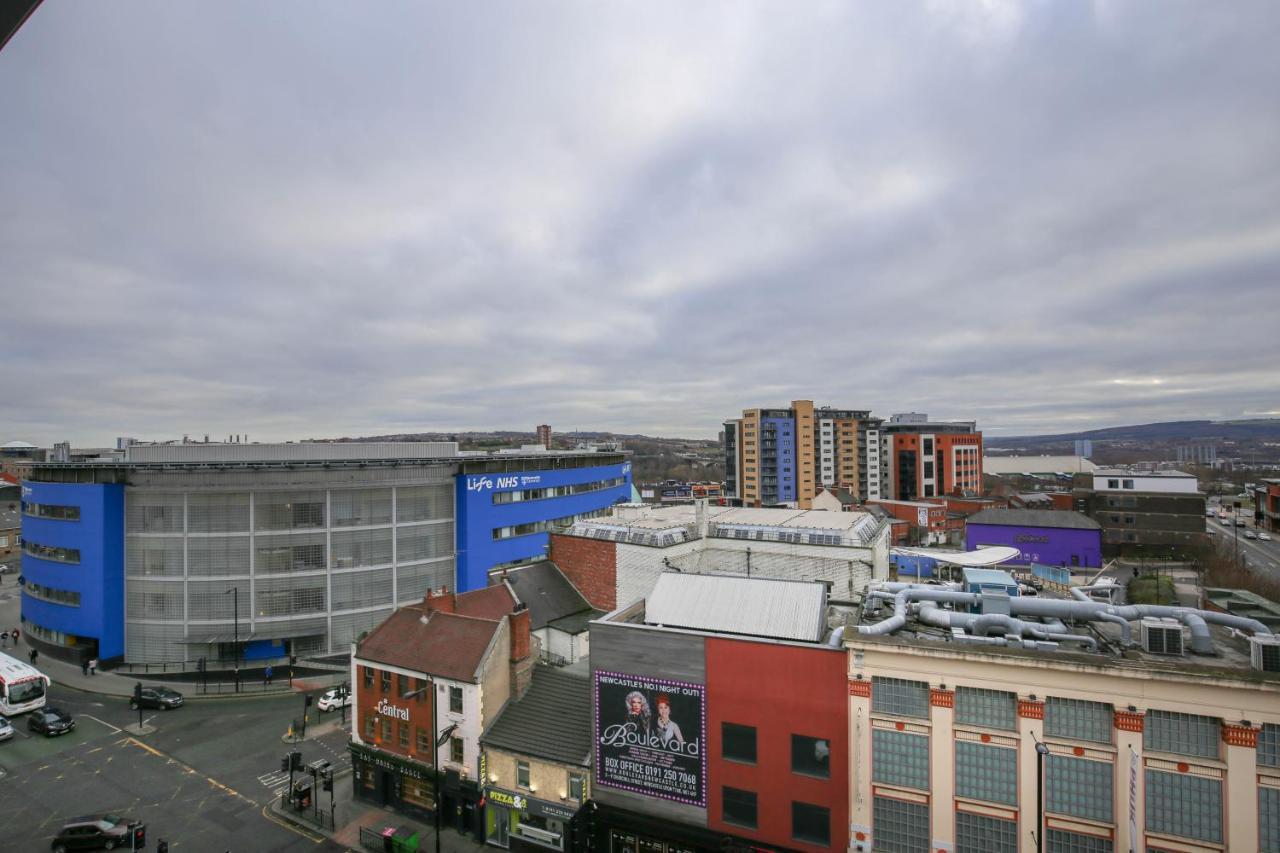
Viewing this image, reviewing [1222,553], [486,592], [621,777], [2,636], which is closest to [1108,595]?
[621,777]

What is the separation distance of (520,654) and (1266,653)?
91.6ft

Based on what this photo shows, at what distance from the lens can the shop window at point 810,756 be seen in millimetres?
22406

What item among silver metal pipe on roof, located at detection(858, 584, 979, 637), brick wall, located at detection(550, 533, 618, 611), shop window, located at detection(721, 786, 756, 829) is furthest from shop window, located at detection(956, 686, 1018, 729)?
brick wall, located at detection(550, 533, 618, 611)

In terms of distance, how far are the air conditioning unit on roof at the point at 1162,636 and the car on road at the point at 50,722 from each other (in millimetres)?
55658

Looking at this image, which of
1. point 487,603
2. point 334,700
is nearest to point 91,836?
point 334,700

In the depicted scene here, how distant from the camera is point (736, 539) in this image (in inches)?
1695

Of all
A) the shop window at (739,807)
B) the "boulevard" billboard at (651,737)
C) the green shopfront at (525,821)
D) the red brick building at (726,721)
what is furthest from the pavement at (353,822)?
the shop window at (739,807)

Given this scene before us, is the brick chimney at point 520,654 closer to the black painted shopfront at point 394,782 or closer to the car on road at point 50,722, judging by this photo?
the black painted shopfront at point 394,782

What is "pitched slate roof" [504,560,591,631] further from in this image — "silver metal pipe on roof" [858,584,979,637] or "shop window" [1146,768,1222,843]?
"shop window" [1146,768,1222,843]

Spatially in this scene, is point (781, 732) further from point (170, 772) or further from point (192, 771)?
point (170, 772)

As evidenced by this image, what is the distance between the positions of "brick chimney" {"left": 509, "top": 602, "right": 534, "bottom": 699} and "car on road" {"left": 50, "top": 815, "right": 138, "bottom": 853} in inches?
653

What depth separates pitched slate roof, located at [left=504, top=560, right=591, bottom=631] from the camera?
3738cm

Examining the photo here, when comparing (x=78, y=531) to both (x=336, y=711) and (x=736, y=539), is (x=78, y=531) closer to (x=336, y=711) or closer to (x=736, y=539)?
(x=336, y=711)

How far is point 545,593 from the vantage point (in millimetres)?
39375
